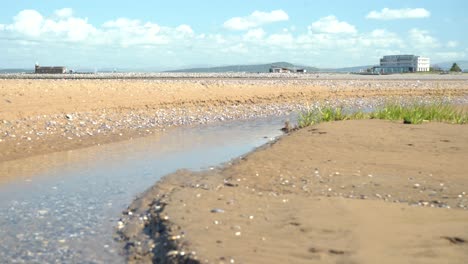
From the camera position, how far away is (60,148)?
48.6 feet

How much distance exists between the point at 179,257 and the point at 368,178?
4.71 meters

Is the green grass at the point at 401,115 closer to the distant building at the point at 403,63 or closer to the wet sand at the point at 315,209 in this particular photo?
the wet sand at the point at 315,209

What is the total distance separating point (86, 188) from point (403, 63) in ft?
556

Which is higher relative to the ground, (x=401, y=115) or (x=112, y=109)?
(x=401, y=115)

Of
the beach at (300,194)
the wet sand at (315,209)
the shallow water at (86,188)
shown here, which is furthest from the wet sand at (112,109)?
the wet sand at (315,209)

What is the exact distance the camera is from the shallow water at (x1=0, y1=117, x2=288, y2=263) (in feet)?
22.7

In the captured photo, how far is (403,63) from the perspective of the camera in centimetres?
16975

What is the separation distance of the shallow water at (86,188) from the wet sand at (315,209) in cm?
46

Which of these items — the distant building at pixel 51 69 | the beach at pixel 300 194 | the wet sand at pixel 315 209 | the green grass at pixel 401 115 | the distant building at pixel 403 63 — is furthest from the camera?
the distant building at pixel 403 63

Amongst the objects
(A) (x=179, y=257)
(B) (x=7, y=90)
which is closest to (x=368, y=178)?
(A) (x=179, y=257)

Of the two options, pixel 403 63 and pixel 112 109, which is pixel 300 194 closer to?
pixel 112 109

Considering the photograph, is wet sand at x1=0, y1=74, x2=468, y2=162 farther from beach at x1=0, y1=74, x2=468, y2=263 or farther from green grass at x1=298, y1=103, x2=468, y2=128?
green grass at x1=298, y1=103, x2=468, y2=128

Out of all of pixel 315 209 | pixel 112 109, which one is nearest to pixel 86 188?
pixel 315 209

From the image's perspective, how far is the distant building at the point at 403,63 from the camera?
160 m
